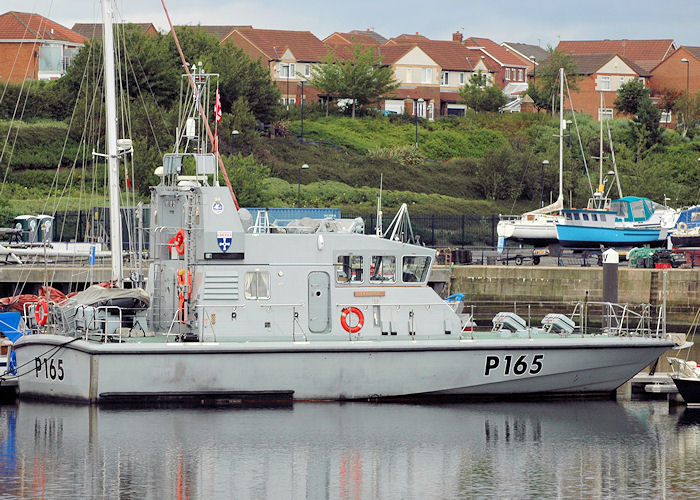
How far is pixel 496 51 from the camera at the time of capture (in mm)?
111438

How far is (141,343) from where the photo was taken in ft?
73.5

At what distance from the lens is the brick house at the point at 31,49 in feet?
239

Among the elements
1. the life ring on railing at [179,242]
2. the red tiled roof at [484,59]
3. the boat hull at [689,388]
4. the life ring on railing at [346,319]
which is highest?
the red tiled roof at [484,59]

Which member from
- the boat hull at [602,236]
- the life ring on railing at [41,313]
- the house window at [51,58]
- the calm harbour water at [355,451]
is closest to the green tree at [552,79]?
the boat hull at [602,236]

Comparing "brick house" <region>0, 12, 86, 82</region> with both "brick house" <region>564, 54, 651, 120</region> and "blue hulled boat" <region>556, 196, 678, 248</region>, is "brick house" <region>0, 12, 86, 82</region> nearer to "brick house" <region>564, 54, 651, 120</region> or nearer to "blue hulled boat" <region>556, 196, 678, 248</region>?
"brick house" <region>564, 54, 651, 120</region>

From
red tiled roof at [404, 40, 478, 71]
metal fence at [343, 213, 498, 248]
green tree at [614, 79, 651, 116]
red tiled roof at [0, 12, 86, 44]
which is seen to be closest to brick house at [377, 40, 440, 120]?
red tiled roof at [404, 40, 478, 71]

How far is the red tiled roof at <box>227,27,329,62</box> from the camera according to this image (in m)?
87.4

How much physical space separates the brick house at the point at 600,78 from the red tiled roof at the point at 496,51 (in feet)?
61.3

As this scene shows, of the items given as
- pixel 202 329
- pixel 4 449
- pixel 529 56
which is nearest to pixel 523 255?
pixel 202 329

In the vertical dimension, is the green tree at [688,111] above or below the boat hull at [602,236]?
above

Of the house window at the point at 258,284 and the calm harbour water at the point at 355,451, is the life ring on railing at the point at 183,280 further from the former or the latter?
the calm harbour water at the point at 355,451

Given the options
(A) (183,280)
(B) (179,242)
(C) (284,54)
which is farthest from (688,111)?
(A) (183,280)

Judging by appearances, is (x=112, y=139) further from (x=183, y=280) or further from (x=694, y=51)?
(x=694, y=51)

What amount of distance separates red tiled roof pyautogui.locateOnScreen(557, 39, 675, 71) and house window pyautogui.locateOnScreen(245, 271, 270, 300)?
8347cm
